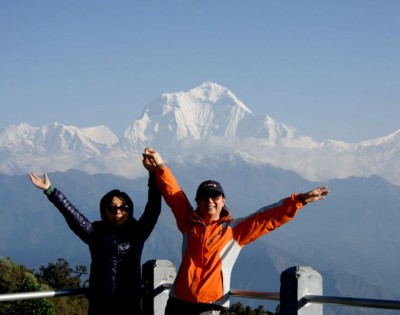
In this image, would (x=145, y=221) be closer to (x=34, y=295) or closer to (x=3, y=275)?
(x=34, y=295)

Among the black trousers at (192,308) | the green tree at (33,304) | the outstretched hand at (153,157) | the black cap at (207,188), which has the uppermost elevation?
the green tree at (33,304)

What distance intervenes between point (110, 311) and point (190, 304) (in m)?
→ 0.77

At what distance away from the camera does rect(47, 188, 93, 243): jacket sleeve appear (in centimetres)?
608

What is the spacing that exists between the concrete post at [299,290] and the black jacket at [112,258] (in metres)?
1.28

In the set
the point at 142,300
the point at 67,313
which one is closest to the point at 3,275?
the point at 67,313

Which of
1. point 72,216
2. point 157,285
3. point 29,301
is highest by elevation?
point 29,301

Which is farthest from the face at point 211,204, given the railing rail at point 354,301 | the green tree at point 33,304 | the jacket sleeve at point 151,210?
the green tree at point 33,304

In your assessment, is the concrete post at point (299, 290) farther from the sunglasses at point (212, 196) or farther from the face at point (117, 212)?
the face at point (117, 212)

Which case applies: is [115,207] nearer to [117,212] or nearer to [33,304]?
[117,212]

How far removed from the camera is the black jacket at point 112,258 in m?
5.99

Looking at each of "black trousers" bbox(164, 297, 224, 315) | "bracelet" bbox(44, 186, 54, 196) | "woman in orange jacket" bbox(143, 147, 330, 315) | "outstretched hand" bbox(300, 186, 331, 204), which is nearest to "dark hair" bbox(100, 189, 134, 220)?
"bracelet" bbox(44, 186, 54, 196)

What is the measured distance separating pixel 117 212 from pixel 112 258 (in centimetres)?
37

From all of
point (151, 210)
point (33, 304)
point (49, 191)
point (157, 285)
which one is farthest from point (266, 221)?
point (33, 304)

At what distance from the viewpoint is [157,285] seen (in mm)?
6508
